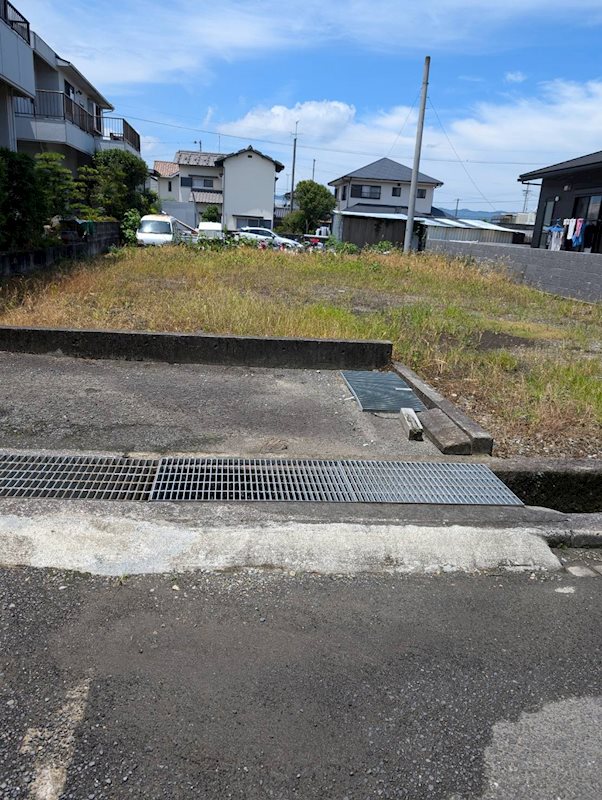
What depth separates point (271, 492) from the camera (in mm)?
3457

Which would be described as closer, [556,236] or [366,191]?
[556,236]

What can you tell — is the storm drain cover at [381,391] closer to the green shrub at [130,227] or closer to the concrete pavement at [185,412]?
the concrete pavement at [185,412]

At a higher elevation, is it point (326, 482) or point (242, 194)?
point (242, 194)

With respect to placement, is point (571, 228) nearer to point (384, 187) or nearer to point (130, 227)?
point (130, 227)

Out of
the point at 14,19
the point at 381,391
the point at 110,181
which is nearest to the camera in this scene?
the point at 381,391

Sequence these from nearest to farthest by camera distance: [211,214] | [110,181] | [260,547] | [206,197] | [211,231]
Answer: [260,547], [110,181], [211,231], [211,214], [206,197]

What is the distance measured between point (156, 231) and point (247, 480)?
71.1 ft


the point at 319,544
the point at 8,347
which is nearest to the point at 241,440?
the point at 319,544

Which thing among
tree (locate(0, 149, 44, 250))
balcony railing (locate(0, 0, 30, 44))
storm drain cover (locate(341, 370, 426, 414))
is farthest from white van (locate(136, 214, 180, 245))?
storm drain cover (locate(341, 370, 426, 414))

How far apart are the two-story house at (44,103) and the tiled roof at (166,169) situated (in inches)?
992

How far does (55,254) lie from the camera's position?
12.5 meters

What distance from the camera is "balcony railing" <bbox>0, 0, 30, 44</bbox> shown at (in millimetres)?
13391

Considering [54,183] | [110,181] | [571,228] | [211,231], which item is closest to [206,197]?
[211,231]

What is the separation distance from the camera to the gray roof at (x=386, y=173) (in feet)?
154
